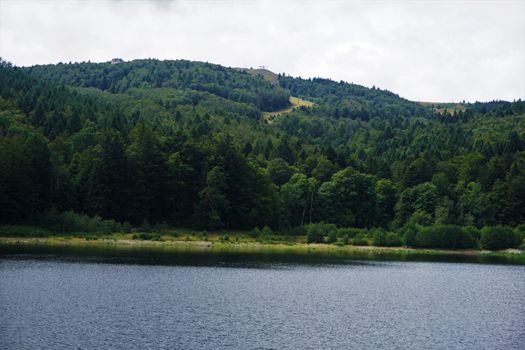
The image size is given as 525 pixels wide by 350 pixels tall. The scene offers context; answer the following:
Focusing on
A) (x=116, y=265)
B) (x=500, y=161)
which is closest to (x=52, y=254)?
(x=116, y=265)

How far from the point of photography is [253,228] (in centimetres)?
13338

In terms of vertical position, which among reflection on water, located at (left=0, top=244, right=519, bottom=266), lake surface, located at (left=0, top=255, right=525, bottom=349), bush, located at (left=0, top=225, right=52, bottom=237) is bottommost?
lake surface, located at (left=0, top=255, right=525, bottom=349)

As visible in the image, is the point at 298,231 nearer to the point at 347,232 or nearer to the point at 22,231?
the point at 347,232

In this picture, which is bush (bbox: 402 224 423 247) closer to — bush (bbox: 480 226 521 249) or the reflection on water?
the reflection on water

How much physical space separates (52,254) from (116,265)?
44.1ft

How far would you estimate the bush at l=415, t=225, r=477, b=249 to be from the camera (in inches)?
5049

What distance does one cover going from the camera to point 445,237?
128625mm

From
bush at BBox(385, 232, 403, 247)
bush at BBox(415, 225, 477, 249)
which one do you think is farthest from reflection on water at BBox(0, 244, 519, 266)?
bush at BBox(385, 232, 403, 247)

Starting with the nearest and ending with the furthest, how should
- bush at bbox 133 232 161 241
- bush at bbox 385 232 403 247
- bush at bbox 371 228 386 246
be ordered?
bush at bbox 133 232 161 241, bush at bbox 371 228 386 246, bush at bbox 385 232 403 247

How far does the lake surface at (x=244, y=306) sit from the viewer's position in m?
43.8

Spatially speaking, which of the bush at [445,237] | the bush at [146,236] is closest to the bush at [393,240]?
the bush at [445,237]

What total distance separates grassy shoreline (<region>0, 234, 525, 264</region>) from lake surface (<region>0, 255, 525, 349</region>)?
19.6 metres

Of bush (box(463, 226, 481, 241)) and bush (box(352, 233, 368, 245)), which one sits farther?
bush (box(352, 233, 368, 245))

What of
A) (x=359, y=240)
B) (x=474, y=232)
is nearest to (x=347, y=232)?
(x=359, y=240)
